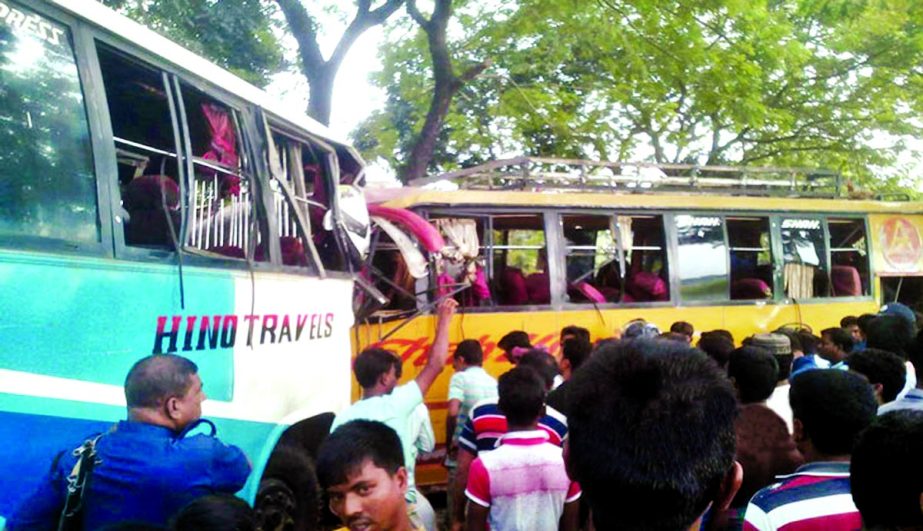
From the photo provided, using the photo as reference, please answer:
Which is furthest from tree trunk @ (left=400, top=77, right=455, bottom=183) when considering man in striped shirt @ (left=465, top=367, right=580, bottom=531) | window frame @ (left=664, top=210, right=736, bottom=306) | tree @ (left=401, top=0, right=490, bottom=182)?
man in striped shirt @ (left=465, top=367, right=580, bottom=531)

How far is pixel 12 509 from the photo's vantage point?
273cm

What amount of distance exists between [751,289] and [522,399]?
738 centimetres

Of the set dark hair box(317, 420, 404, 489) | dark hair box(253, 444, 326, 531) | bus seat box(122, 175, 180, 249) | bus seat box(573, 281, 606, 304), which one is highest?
bus seat box(122, 175, 180, 249)

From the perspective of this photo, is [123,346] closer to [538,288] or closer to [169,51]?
[169,51]

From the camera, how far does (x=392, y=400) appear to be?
4188 millimetres

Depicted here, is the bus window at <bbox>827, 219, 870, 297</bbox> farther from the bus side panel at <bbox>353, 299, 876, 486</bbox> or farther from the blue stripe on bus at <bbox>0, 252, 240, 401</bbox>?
the blue stripe on bus at <bbox>0, 252, 240, 401</bbox>

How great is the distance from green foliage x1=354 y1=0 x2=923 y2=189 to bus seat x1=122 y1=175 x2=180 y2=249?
8765mm

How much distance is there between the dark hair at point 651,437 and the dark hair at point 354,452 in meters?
1.18

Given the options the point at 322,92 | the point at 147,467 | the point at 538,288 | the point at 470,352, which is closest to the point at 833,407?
the point at 147,467

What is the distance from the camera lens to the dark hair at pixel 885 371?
4383 millimetres

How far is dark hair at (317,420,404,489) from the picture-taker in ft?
9.07

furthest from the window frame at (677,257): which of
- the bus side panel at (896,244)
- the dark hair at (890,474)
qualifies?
the dark hair at (890,474)

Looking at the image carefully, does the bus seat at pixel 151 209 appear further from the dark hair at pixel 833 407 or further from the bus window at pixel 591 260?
the bus window at pixel 591 260

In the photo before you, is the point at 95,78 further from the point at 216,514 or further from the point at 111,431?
the point at 216,514
